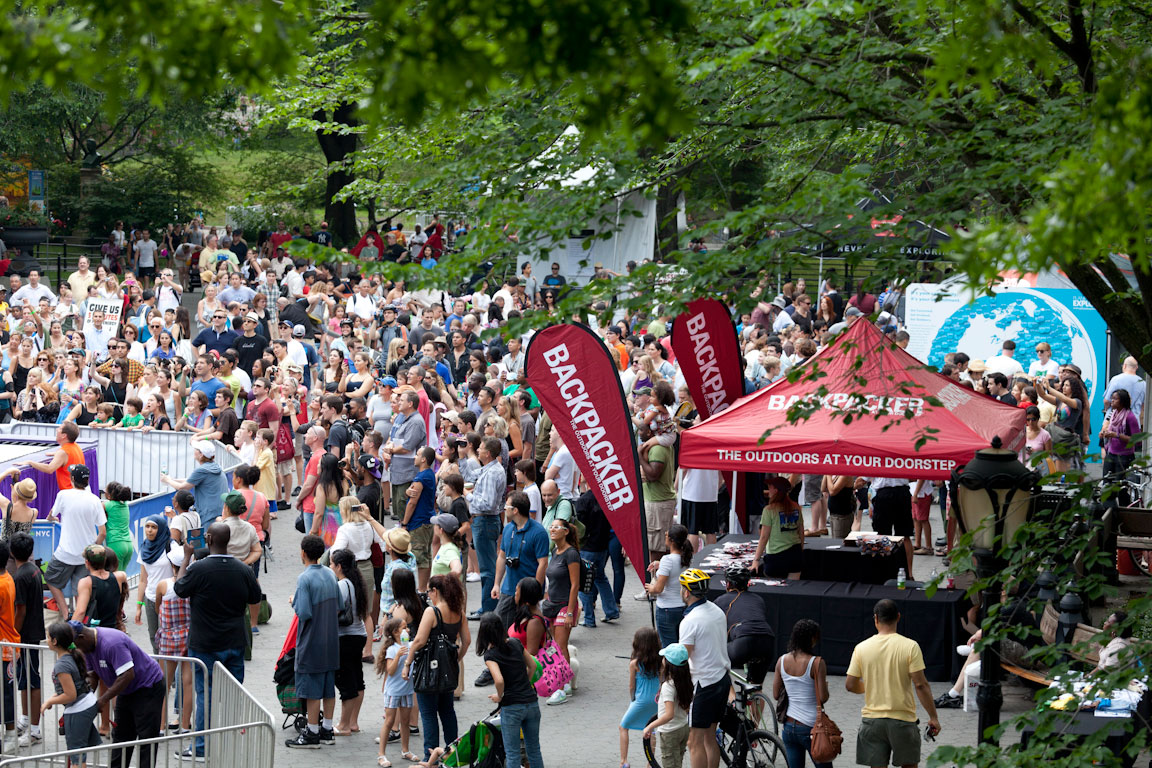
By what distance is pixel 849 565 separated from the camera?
1284 cm

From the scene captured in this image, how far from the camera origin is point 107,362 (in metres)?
20.2

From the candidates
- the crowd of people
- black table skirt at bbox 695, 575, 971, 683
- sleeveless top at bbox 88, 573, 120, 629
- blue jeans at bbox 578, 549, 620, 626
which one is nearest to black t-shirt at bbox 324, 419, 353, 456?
the crowd of people

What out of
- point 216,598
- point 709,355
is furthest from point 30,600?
point 709,355

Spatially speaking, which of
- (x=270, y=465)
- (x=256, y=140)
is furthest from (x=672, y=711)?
(x=256, y=140)

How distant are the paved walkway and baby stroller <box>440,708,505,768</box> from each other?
0.71 m

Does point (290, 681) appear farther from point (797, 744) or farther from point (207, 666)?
point (797, 744)

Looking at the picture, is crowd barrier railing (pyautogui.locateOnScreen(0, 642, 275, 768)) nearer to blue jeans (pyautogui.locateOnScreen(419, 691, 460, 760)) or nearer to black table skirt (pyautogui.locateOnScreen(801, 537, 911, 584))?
blue jeans (pyautogui.locateOnScreen(419, 691, 460, 760))

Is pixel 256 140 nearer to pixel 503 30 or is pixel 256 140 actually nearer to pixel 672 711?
pixel 672 711

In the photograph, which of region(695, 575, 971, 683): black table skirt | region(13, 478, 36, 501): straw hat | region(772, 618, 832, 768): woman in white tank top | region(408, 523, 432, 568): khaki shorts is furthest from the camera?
region(408, 523, 432, 568): khaki shorts

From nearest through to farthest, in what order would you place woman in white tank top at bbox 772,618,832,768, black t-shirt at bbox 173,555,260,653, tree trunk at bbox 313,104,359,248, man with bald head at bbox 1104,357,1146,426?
woman in white tank top at bbox 772,618,832,768
black t-shirt at bbox 173,555,260,653
man with bald head at bbox 1104,357,1146,426
tree trunk at bbox 313,104,359,248

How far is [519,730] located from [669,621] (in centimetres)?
238

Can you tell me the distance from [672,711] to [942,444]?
3.71 metres

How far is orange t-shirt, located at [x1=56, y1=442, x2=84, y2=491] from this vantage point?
1435 cm

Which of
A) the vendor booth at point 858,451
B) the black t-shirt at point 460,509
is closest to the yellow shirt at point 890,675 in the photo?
the vendor booth at point 858,451
